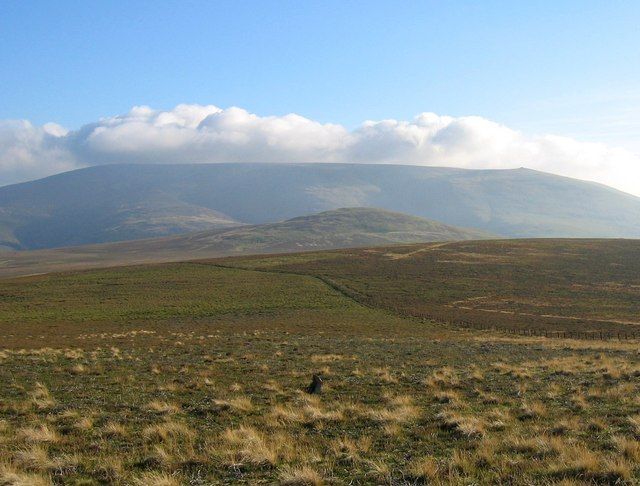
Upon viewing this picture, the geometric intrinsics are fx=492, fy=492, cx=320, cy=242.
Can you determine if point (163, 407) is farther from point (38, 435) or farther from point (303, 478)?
point (303, 478)

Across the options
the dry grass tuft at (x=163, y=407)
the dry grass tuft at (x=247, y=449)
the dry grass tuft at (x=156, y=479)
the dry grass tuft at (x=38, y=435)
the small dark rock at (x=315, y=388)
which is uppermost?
the dry grass tuft at (x=156, y=479)

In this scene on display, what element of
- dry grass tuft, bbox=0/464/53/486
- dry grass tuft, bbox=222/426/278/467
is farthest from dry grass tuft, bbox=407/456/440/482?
dry grass tuft, bbox=0/464/53/486

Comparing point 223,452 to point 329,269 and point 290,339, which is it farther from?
point 329,269

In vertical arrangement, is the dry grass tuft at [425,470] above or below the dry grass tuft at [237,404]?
above

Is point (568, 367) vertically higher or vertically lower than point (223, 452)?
lower

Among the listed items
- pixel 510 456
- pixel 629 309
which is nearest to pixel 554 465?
pixel 510 456

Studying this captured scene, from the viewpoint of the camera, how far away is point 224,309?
61.8 m

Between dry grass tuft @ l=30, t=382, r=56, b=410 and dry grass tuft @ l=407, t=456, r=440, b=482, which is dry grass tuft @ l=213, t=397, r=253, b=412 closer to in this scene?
dry grass tuft @ l=30, t=382, r=56, b=410

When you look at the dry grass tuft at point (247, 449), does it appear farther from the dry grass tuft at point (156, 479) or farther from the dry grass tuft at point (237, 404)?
the dry grass tuft at point (237, 404)

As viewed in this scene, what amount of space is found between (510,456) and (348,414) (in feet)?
17.1

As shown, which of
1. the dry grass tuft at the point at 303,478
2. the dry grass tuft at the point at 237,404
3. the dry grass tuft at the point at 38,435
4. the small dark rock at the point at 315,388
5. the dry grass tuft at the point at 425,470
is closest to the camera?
the dry grass tuft at the point at 303,478

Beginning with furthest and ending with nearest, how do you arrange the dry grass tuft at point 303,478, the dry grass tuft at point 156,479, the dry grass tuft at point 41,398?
the dry grass tuft at point 41,398 < the dry grass tuft at point 303,478 < the dry grass tuft at point 156,479

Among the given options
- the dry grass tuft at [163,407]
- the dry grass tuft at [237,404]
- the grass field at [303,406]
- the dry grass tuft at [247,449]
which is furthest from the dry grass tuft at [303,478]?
the dry grass tuft at [163,407]

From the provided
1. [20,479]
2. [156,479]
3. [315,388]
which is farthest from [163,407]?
[156,479]
